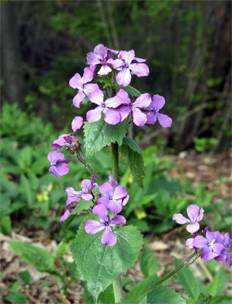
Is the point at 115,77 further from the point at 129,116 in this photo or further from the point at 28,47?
the point at 28,47

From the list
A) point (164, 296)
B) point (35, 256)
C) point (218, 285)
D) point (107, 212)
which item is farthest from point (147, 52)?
point (107, 212)

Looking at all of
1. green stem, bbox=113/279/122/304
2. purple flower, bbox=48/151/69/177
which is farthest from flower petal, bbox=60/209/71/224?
green stem, bbox=113/279/122/304

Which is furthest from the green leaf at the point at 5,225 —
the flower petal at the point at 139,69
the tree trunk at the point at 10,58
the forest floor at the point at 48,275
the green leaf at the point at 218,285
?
the tree trunk at the point at 10,58

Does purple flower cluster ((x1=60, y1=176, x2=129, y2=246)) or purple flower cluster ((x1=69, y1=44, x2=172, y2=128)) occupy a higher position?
purple flower cluster ((x1=69, y1=44, x2=172, y2=128))

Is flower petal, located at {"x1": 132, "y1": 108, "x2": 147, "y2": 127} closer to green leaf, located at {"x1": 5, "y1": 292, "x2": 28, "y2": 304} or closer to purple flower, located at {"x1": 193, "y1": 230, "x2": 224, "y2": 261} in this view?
purple flower, located at {"x1": 193, "y1": 230, "x2": 224, "y2": 261}

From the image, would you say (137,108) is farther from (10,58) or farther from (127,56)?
(10,58)

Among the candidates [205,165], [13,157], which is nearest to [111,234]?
[13,157]

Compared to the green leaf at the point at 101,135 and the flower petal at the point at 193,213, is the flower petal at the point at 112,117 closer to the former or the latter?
the green leaf at the point at 101,135

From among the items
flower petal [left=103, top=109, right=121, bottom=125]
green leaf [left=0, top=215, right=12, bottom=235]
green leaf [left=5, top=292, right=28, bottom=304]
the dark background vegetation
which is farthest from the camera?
the dark background vegetation
